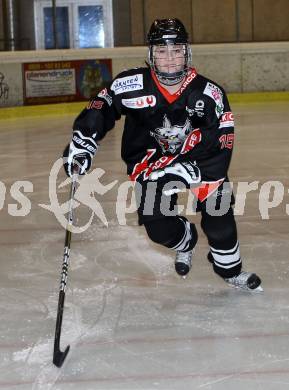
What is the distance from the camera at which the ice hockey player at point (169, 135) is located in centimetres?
278

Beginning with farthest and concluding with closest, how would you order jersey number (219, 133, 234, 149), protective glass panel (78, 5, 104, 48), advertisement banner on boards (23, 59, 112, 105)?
protective glass panel (78, 5, 104, 48) < advertisement banner on boards (23, 59, 112, 105) < jersey number (219, 133, 234, 149)

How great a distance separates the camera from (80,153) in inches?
109

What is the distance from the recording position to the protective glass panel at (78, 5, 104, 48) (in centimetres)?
1446

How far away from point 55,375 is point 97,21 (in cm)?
1285

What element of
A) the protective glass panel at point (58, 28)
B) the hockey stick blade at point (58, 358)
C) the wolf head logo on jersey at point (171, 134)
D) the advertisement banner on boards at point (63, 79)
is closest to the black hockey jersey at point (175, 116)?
the wolf head logo on jersey at point (171, 134)

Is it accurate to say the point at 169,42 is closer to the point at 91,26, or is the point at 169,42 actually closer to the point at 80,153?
the point at 80,153

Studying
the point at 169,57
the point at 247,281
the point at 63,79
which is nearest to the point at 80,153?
the point at 169,57

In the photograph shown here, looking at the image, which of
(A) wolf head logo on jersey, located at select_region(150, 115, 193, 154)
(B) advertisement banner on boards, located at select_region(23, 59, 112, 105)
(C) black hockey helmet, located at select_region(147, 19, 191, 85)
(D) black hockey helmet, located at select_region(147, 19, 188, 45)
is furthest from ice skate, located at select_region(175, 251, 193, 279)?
(B) advertisement banner on boards, located at select_region(23, 59, 112, 105)

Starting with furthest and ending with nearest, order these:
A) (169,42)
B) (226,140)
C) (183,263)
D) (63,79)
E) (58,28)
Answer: (58,28)
(63,79)
(183,263)
(226,140)
(169,42)

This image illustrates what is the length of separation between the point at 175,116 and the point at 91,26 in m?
12.0

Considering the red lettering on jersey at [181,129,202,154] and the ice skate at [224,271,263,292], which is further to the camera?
the ice skate at [224,271,263,292]

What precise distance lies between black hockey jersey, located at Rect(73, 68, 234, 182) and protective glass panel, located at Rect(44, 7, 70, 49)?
38.4ft

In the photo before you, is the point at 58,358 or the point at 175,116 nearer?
the point at 58,358

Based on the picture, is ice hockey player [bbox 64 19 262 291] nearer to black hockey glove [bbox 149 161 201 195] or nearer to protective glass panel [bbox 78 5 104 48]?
black hockey glove [bbox 149 161 201 195]
